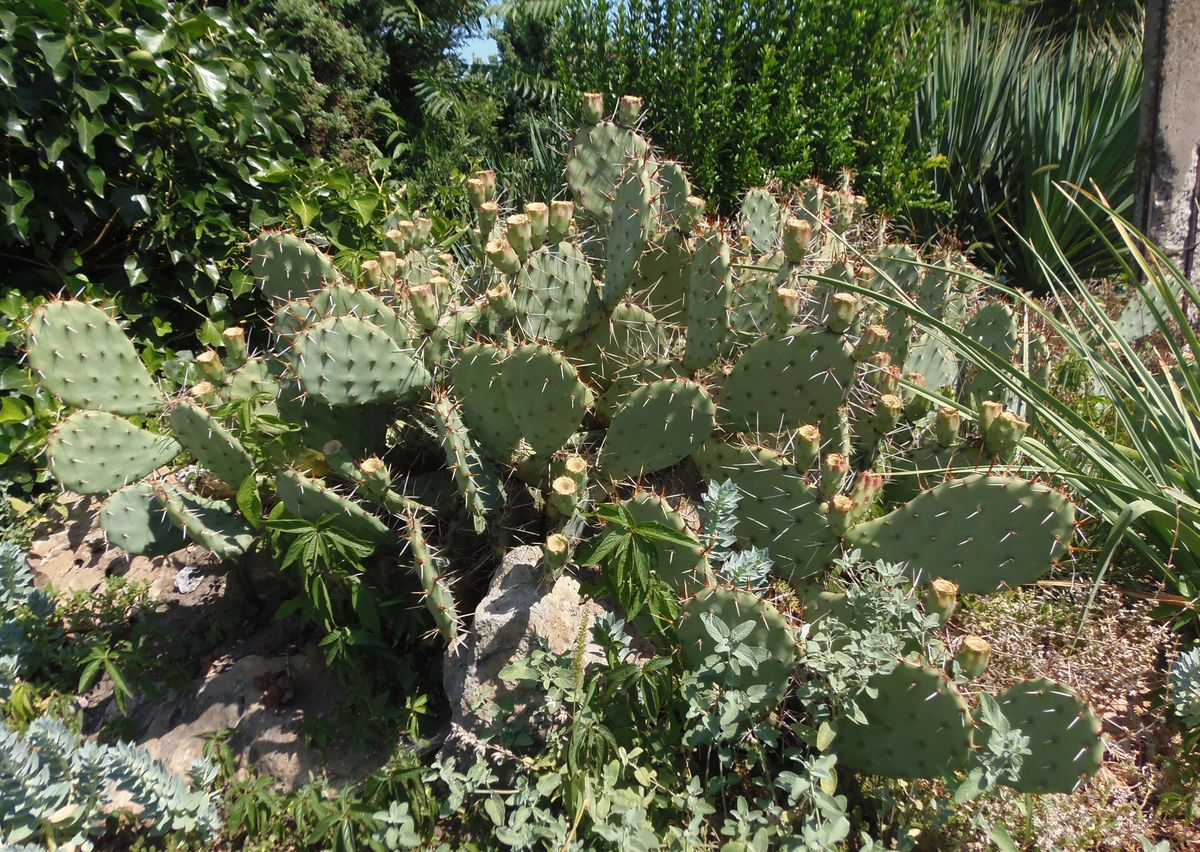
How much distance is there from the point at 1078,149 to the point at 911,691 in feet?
14.4

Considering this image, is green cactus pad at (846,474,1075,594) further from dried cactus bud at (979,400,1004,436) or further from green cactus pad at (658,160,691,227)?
green cactus pad at (658,160,691,227)

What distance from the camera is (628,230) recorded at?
254cm

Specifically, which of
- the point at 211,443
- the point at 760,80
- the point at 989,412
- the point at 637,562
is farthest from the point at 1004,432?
the point at 760,80

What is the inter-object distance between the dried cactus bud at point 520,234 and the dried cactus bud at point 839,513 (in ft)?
3.53

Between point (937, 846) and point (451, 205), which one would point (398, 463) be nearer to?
point (937, 846)

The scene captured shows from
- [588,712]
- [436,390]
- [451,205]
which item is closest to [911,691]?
[588,712]

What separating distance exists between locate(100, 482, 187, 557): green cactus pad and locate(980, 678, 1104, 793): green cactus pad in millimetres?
2171

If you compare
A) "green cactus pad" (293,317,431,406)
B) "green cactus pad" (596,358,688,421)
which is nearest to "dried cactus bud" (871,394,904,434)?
"green cactus pad" (596,358,688,421)

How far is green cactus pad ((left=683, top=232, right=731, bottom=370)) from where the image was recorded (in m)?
2.41

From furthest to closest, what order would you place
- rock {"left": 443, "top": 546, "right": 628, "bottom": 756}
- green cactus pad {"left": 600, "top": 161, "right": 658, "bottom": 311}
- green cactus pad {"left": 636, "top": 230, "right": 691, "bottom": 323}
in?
green cactus pad {"left": 636, "top": 230, "right": 691, "bottom": 323} → green cactus pad {"left": 600, "top": 161, "right": 658, "bottom": 311} → rock {"left": 443, "top": 546, "right": 628, "bottom": 756}

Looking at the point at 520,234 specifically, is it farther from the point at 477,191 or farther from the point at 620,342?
the point at 620,342

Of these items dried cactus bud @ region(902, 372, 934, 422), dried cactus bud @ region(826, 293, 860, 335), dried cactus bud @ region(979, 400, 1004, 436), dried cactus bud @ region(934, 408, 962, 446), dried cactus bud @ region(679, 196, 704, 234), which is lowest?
dried cactus bud @ region(902, 372, 934, 422)

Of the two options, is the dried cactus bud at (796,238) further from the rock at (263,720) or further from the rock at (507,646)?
the rock at (263,720)

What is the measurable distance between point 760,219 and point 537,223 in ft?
3.88
